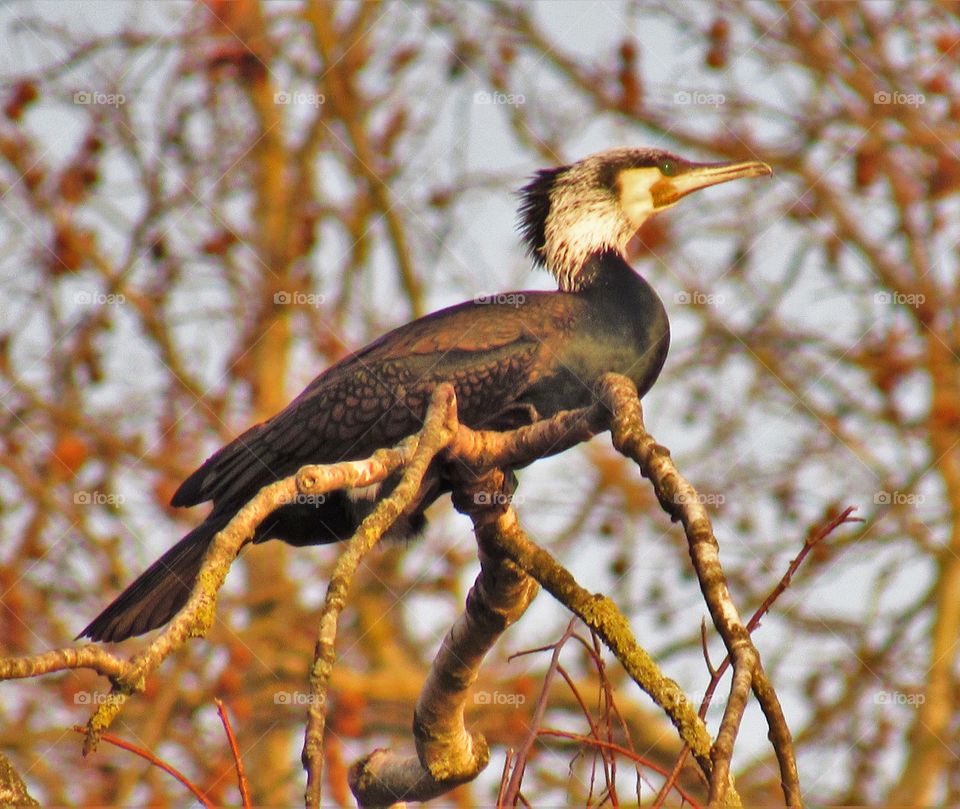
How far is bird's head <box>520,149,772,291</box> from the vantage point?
14.8ft

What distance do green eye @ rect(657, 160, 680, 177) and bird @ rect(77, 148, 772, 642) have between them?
0.75 metres

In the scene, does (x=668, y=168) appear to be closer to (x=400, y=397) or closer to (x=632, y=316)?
(x=632, y=316)

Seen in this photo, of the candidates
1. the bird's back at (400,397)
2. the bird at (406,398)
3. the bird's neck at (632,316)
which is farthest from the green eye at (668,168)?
the bird's back at (400,397)

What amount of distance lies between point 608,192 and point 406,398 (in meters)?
1.28

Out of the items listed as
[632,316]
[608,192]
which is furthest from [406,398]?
[608,192]

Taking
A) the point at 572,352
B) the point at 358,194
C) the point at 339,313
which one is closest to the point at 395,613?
the point at 339,313

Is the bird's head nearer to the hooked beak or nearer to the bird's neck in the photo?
the hooked beak

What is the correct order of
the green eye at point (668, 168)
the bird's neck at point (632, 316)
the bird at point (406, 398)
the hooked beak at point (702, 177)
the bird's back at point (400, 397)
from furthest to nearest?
the green eye at point (668, 168) < the hooked beak at point (702, 177) < the bird's neck at point (632, 316) < the bird's back at point (400, 397) < the bird at point (406, 398)

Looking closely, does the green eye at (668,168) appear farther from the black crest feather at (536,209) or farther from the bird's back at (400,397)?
the bird's back at (400,397)

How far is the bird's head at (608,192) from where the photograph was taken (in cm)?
452

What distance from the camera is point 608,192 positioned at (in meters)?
4.62

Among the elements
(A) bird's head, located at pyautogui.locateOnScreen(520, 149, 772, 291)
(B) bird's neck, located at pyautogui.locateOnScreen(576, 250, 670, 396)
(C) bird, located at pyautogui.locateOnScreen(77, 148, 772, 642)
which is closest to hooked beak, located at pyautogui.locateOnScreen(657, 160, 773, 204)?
(A) bird's head, located at pyautogui.locateOnScreen(520, 149, 772, 291)

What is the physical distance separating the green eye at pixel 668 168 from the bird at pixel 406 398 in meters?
0.75

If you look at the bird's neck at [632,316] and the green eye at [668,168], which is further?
the green eye at [668,168]
